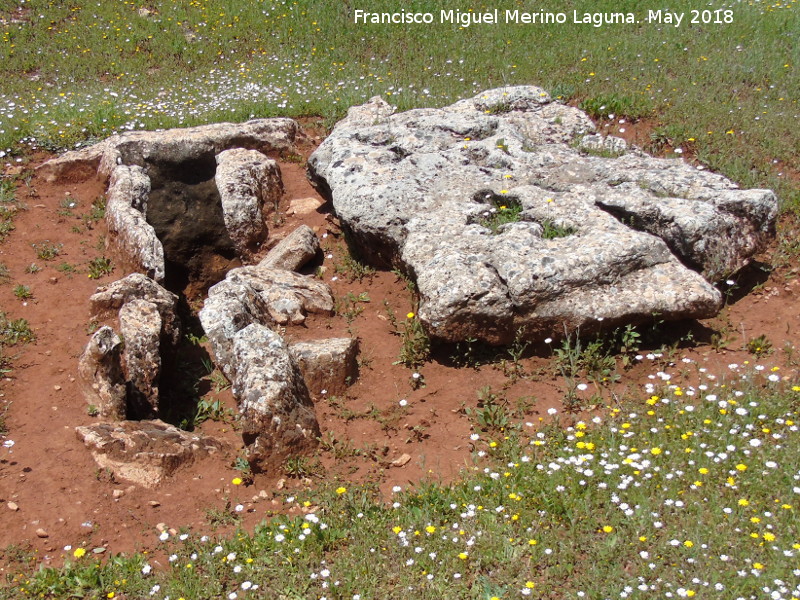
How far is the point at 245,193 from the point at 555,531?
701 cm

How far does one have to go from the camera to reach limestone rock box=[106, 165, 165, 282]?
33.1 feet

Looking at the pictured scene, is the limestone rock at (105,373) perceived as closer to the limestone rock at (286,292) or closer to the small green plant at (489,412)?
the limestone rock at (286,292)

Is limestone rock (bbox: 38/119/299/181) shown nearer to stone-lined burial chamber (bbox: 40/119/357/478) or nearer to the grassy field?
stone-lined burial chamber (bbox: 40/119/357/478)

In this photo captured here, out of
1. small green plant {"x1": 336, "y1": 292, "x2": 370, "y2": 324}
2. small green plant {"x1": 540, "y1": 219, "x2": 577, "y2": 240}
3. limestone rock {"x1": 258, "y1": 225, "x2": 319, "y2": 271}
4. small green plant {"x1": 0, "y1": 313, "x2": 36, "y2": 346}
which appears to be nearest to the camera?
small green plant {"x1": 540, "y1": 219, "x2": 577, "y2": 240}

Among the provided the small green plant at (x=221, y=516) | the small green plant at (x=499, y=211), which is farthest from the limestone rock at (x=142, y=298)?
the small green plant at (x=499, y=211)

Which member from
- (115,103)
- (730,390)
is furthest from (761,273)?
(115,103)

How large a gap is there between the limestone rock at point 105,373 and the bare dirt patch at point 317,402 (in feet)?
1.28

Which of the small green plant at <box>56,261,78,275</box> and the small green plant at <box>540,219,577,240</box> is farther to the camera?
the small green plant at <box>56,261,78,275</box>

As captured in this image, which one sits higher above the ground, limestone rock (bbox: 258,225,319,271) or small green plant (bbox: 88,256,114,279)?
limestone rock (bbox: 258,225,319,271)

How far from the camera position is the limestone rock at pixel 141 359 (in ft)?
26.5

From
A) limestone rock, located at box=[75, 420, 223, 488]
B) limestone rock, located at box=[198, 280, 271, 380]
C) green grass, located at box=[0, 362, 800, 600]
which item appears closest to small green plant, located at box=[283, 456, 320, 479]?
green grass, located at box=[0, 362, 800, 600]

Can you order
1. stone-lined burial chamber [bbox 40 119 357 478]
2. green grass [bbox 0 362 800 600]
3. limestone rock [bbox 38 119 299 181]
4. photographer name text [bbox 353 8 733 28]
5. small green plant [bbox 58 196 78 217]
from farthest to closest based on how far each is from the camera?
photographer name text [bbox 353 8 733 28] < small green plant [bbox 58 196 78 217] < limestone rock [bbox 38 119 299 181] < stone-lined burial chamber [bbox 40 119 357 478] < green grass [bbox 0 362 800 600]

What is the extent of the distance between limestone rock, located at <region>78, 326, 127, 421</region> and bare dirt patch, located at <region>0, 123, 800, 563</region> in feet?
1.28

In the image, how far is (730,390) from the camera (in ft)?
23.2
